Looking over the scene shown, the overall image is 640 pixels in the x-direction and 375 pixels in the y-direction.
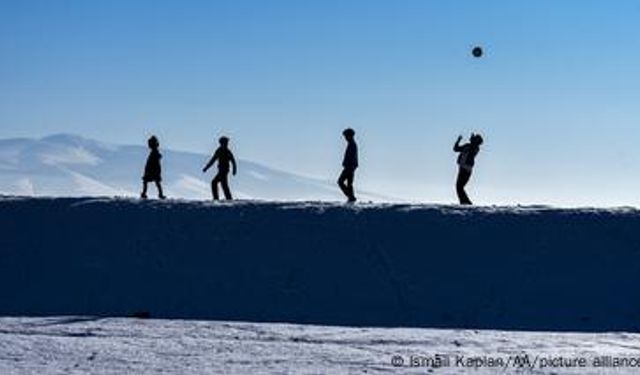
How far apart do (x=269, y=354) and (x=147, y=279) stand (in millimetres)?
7076

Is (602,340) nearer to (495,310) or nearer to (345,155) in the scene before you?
(495,310)

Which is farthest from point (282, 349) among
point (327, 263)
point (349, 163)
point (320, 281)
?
point (349, 163)

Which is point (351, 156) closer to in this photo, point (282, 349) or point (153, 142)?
point (153, 142)

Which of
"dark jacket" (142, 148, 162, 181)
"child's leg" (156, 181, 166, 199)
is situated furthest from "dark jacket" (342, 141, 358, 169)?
"dark jacket" (142, 148, 162, 181)

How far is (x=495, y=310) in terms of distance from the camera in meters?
17.5

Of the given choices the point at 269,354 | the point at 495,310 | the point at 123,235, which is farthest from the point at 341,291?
the point at 269,354

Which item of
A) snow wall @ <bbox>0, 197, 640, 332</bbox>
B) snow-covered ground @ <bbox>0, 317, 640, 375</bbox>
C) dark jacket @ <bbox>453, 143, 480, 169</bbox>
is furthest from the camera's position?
dark jacket @ <bbox>453, 143, 480, 169</bbox>

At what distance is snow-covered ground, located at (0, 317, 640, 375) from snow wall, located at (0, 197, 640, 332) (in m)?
2.06

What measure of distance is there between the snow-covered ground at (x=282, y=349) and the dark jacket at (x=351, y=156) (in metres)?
8.25

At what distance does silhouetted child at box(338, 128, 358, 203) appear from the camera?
76.3ft

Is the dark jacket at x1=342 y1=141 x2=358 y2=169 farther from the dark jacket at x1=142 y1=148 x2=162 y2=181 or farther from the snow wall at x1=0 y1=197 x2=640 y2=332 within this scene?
the dark jacket at x1=142 y1=148 x2=162 y2=181

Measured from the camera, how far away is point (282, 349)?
1255 centimetres

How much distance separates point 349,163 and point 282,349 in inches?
438

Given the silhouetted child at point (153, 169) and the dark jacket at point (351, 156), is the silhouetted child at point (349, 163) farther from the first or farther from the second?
the silhouetted child at point (153, 169)
